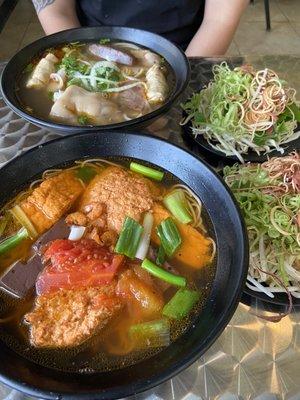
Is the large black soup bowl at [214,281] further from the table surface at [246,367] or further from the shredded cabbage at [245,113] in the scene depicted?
the shredded cabbage at [245,113]

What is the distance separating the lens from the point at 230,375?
1166 mm

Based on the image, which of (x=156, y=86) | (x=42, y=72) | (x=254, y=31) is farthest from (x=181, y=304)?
(x=254, y=31)

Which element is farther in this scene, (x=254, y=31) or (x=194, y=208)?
(x=254, y=31)

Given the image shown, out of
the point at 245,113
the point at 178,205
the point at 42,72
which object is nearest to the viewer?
the point at 178,205

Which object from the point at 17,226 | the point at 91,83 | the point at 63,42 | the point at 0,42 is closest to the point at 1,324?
the point at 17,226

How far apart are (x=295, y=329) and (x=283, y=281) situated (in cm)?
14

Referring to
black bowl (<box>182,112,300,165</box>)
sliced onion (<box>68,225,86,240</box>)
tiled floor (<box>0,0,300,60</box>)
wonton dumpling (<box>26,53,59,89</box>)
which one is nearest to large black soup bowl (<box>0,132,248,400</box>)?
sliced onion (<box>68,225,86,240</box>)

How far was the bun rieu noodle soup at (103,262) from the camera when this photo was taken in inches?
41.4

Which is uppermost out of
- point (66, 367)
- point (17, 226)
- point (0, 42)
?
point (17, 226)

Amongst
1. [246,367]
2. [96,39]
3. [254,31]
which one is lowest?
[254,31]

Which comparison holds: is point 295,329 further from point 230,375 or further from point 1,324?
point 1,324

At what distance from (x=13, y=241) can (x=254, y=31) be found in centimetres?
475

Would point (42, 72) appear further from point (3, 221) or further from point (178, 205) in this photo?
point (178, 205)

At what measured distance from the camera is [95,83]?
1916mm
